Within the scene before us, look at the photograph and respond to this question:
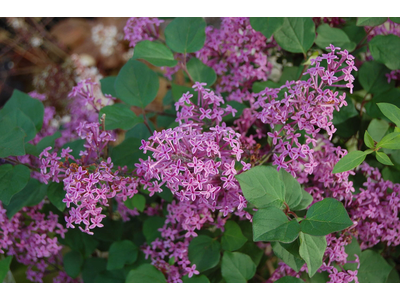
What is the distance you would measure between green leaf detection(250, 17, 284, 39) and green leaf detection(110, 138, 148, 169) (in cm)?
26

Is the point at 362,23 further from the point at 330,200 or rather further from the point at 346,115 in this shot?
the point at 330,200

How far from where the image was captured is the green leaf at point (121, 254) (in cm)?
65

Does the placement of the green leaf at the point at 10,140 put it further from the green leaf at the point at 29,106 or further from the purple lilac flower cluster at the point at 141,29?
the purple lilac flower cluster at the point at 141,29

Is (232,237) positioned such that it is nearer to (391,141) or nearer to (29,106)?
(391,141)

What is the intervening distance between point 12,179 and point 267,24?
45 centimetres

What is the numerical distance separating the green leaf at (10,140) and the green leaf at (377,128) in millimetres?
521

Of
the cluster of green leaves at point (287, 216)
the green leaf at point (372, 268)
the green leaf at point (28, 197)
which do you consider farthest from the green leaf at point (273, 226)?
the green leaf at point (28, 197)

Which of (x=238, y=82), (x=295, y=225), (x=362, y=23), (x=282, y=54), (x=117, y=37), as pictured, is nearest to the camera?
(x=295, y=225)

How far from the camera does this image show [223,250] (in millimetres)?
615

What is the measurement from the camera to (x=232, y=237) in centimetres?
58

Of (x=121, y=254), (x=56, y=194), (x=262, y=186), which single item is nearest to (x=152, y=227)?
(x=121, y=254)

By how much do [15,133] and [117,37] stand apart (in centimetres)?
167

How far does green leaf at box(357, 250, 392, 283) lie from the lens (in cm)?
61

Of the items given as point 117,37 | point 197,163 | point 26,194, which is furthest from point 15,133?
point 117,37
